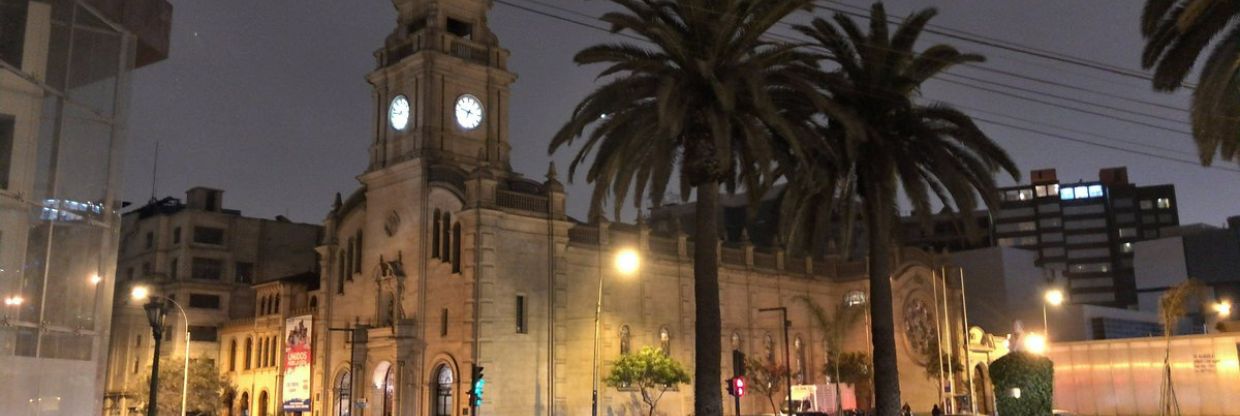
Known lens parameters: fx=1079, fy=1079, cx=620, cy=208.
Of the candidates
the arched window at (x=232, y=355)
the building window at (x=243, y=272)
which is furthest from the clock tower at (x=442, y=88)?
the building window at (x=243, y=272)

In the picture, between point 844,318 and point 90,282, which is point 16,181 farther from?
point 844,318

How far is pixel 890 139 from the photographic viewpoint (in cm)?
3073

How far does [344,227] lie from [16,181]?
139 feet

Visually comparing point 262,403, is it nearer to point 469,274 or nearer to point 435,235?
point 435,235

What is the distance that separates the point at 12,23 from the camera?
2136cm

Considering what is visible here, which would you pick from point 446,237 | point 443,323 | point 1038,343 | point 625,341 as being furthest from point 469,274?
point 1038,343

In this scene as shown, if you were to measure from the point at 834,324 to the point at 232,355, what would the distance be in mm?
41620

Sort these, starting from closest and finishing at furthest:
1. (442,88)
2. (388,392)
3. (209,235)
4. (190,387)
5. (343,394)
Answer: (388,392)
(442,88)
(343,394)
(190,387)
(209,235)

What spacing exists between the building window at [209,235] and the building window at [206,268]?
1.36m

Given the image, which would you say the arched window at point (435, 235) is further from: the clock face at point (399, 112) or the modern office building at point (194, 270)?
the modern office building at point (194, 270)

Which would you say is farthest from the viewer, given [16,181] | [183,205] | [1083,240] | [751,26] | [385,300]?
[1083,240]

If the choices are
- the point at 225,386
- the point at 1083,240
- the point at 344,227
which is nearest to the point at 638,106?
the point at 344,227

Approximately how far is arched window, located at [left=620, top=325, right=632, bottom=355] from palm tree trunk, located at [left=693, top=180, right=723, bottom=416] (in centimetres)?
2973

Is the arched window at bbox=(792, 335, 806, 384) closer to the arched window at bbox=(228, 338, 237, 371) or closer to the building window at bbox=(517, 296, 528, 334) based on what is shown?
the building window at bbox=(517, 296, 528, 334)
